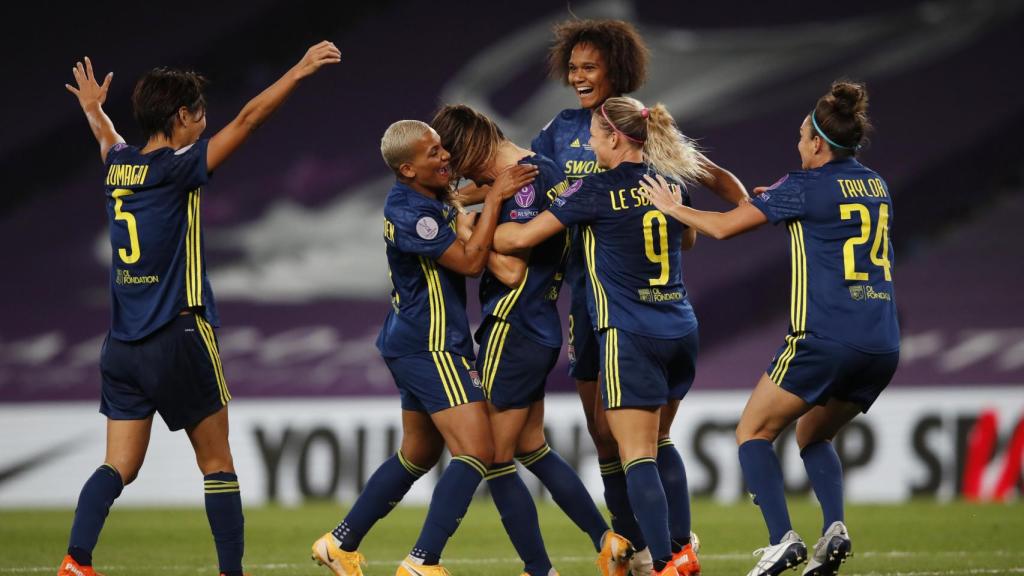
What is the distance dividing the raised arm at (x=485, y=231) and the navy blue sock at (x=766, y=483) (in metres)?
1.37

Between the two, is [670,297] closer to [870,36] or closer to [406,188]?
[406,188]

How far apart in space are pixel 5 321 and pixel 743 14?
7591mm

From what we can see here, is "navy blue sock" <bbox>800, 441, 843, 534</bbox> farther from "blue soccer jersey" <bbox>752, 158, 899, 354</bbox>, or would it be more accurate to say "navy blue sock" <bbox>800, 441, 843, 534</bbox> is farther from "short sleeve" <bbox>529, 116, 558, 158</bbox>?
"short sleeve" <bbox>529, 116, 558, 158</bbox>

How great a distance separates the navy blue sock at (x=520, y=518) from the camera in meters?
5.34

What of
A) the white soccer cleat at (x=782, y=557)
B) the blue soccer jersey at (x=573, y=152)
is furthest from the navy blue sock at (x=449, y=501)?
the white soccer cleat at (x=782, y=557)

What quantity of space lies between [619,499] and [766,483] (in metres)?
0.80

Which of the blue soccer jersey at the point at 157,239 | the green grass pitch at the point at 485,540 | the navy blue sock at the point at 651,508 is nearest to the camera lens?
the navy blue sock at the point at 651,508

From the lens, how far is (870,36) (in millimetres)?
12461

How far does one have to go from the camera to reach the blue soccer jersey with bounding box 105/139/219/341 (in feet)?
17.2

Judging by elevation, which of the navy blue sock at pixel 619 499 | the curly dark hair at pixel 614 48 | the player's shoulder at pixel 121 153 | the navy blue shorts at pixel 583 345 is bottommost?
the navy blue sock at pixel 619 499

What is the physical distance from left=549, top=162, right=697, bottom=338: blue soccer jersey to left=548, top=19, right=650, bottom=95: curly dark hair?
2.71 ft

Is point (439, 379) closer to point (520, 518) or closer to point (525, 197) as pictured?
point (520, 518)

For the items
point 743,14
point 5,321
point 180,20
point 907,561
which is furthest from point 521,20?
point 907,561

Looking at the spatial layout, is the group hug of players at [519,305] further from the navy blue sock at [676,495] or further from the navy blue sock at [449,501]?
the navy blue sock at [676,495]
